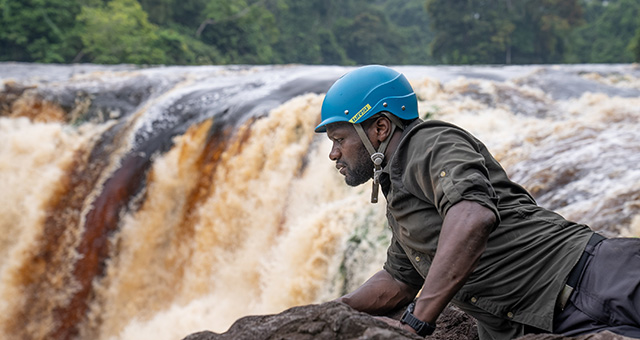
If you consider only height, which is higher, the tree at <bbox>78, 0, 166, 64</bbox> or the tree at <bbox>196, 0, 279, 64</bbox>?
the tree at <bbox>78, 0, 166, 64</bbox>

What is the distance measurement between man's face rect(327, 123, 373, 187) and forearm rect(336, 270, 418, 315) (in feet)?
1.37

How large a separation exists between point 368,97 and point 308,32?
1296 inches

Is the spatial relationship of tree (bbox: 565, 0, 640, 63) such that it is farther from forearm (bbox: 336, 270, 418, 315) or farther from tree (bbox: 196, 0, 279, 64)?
forearm (bbox: 336, 270, 418, 315)

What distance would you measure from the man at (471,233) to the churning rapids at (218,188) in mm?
2907

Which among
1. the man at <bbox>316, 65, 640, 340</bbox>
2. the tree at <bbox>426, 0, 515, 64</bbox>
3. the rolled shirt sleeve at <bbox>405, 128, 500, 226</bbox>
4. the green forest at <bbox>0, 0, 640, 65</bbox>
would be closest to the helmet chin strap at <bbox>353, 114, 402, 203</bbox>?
the man at <bbox>316, 65, 640, 340</bbox>

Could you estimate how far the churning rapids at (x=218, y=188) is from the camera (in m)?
5.76

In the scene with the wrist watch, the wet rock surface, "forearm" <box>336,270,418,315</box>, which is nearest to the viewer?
the wet rock surface

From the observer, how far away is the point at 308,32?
34031mm

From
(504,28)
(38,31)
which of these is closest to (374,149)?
(38,31)

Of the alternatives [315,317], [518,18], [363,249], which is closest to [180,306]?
[363,249]

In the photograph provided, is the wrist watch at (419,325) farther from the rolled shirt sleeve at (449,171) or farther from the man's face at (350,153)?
the man's face at (350,153)

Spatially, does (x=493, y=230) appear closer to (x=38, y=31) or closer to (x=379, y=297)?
A: (x=379, y=297)

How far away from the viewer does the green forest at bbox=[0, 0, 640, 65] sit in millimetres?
19484

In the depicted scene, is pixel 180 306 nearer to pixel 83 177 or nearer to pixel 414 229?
pixel 83 177
